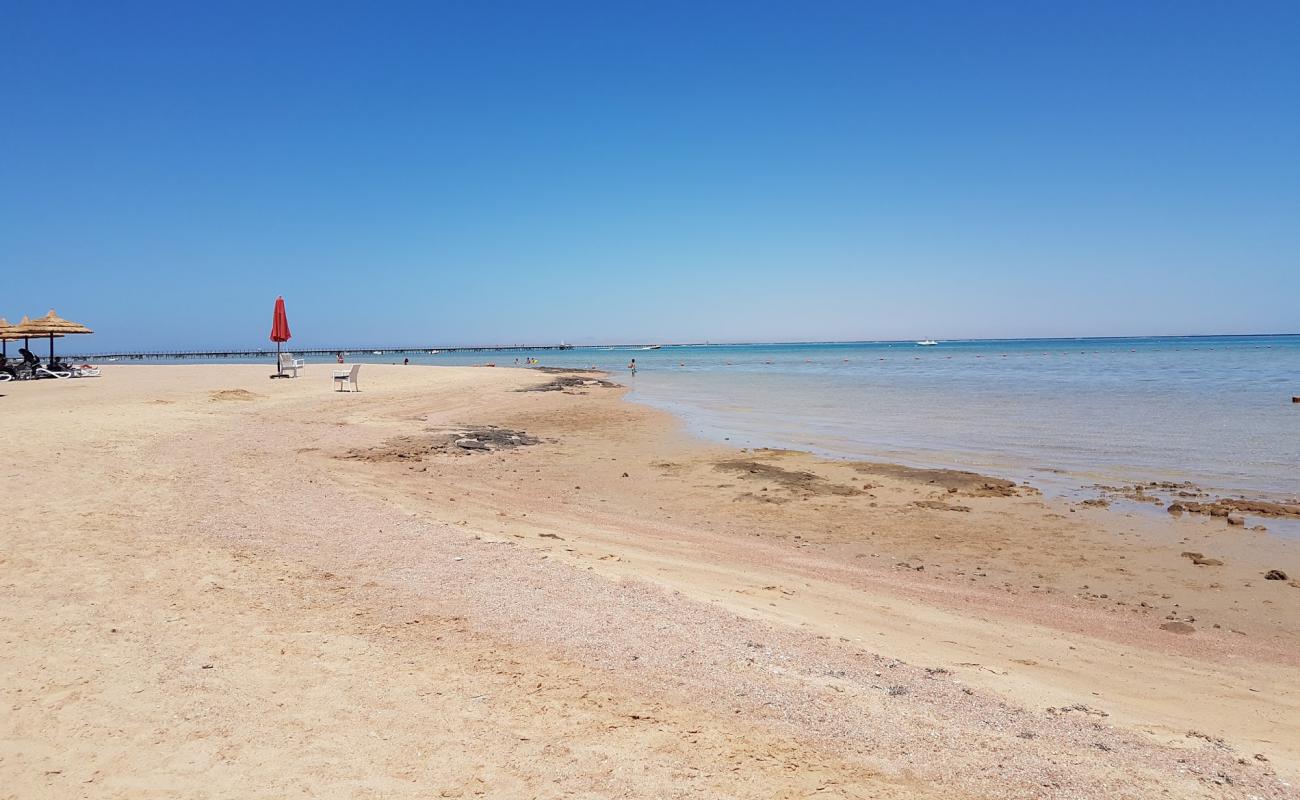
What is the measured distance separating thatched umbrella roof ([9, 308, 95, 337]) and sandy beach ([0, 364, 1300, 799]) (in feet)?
83.9

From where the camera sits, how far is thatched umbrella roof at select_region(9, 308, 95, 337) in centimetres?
2891

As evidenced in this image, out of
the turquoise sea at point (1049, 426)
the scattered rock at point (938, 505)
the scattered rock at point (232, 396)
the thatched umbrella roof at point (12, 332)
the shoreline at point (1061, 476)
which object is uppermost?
the thatched umbrella roof at point (12, 332)

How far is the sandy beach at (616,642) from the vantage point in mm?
3193

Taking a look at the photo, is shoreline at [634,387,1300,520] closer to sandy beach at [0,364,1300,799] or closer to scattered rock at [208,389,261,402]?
sandy beach at [0,364,1300,799]

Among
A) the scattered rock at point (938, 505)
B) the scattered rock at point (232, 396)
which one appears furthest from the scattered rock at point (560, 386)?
the scattered rock at point (938, 505)

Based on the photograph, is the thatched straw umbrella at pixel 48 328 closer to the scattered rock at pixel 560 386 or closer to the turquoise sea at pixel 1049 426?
the scattered rock at pixel 560 386

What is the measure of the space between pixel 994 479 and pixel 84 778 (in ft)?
38.0

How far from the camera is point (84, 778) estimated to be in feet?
9.80

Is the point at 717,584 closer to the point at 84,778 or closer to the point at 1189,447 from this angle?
the point at 84,778

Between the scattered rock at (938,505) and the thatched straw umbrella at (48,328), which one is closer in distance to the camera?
the scattered rock at (938,505)

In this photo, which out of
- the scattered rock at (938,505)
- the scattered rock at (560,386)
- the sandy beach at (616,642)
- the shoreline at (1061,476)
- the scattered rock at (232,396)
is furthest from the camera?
the scattered rock at (560,386)

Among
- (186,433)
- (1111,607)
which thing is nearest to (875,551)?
(1111,607)

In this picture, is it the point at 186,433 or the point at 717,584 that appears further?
the point at 186,433

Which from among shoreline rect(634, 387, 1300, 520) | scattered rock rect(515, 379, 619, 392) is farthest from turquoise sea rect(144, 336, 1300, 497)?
scattered rock rect(515, 379, 619, 392)
